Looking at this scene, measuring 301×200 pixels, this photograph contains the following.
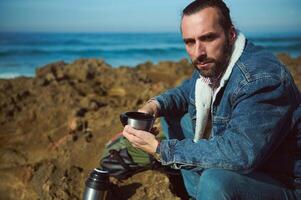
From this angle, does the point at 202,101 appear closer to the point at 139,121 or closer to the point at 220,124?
the point at 220,124

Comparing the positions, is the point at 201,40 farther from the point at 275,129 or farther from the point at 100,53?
the point at 100,53

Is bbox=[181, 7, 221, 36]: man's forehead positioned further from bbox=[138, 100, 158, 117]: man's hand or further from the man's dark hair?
bbox=[138, 100, 158, 117]: man's hand

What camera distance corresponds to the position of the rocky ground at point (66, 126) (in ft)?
11.7

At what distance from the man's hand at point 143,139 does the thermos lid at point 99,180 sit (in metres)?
0.64

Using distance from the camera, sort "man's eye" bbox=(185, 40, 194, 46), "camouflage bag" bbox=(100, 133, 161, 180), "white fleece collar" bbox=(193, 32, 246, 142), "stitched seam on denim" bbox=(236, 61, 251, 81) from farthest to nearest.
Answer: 1. "camouflage bag" bbox=(100, 133, 161, 180)
2. "white fleece collar" bbox=(193, 32, 246, 142)
3. "man's eye" bbox=(185, 40, 194, 46)
4. "stitched seam on denim" bbox=(236, 61, 251, 81)

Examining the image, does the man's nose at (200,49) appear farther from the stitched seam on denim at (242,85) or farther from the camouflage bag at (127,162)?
the camouflage bag at (127,162)

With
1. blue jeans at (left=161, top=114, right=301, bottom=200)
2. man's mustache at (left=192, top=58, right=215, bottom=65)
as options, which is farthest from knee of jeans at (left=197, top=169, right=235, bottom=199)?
man's mustache at (left=192, top=58, right=215, bottom=65)

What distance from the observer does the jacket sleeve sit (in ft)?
6.44

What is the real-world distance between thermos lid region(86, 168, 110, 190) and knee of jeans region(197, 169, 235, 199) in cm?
98

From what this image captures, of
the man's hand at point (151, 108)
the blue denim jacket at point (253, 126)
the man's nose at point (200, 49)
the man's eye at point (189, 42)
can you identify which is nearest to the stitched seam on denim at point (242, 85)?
the blue denim jacket at point (253, 126)

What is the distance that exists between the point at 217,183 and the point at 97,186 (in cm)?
111

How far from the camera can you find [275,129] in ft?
6.59

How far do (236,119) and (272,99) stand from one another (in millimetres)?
205

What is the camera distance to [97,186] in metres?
2.84
